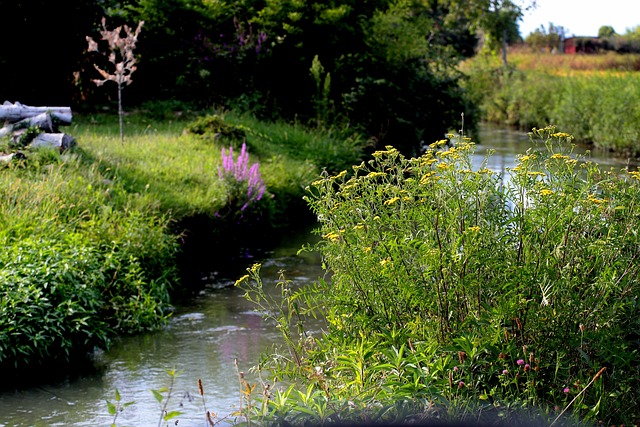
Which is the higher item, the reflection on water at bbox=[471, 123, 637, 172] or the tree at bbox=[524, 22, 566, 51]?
the tree at bbox=[524, 22, 566, 51]

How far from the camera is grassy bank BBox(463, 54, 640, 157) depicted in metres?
20.1

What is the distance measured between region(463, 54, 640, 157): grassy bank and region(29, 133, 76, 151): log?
1095 centimetres

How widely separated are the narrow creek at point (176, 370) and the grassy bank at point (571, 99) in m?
11.9

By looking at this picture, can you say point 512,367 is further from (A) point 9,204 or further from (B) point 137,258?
(A) point 9,204

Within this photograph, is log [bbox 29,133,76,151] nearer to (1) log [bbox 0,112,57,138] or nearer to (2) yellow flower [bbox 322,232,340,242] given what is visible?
(1) log [bbox 0,112,57,138]

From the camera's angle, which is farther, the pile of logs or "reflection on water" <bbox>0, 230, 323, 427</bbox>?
the pile of logs

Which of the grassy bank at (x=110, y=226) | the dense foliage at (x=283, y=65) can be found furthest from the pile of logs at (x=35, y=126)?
the dense foliage at (x=283, y=65)

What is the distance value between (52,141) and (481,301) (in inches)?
283

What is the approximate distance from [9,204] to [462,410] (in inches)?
223

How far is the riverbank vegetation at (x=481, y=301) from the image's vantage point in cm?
383

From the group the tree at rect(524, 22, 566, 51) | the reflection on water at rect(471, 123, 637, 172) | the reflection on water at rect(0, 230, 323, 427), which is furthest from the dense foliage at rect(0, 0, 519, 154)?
the tree at rect(524, 22, 566, 51)

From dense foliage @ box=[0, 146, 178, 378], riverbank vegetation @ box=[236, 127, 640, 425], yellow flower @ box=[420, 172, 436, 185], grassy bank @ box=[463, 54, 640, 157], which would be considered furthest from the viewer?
grassy bank @ box=[463, 54, 640, 157]

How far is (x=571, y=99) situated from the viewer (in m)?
22.8

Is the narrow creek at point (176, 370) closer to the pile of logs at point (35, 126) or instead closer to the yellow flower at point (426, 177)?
the yellow flower at point (426, 177)
